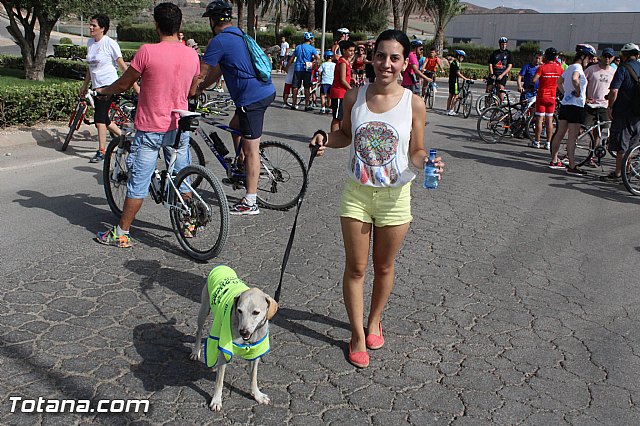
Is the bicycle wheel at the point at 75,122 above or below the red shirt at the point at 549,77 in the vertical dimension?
below

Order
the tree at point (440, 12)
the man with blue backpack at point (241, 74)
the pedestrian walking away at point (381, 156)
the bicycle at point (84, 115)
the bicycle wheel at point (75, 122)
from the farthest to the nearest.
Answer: the tree at point (440, 12) < the bicycle wheel at point (75, 122) < the bicycle at point (84, 115) < the man with blue backpack at point (241, 74) < the pedestrian walking away at point (381, 156)

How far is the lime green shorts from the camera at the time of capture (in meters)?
3.76

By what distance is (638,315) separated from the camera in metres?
5.01

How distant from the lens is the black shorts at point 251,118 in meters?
6.50

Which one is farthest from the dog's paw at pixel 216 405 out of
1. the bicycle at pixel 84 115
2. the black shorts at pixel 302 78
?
the black shorts at pixel 302 78

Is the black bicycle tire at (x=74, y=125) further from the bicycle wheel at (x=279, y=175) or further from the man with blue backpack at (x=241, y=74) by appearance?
the man with blue backpack at (x=241, y=74)

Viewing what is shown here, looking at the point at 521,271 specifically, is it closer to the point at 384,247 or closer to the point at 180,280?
the point at 384,247

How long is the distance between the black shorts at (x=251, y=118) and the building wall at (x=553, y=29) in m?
64.4

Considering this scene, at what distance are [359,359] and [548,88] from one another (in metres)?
9.69

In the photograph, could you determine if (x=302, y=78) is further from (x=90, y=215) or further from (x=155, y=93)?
(x=155, y=93)

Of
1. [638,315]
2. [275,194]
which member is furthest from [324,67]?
[638,315]

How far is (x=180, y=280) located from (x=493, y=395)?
105 inches

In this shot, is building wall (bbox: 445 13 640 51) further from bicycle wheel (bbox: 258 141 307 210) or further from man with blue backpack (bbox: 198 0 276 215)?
man with blue backpack (bbox: 198 0 276 215)

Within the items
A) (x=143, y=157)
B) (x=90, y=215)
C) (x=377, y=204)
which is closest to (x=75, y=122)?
(x=90, y=215)
